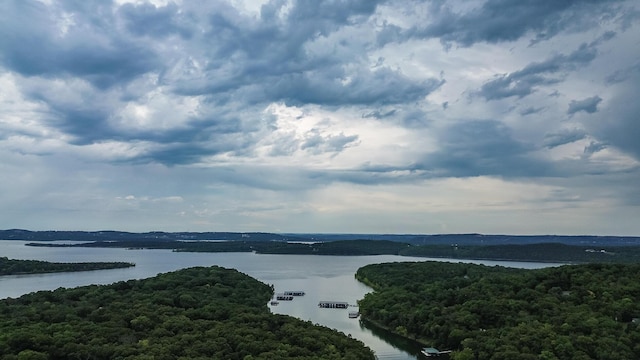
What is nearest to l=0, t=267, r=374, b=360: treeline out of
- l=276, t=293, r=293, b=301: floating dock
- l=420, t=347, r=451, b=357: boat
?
l=420, t=347, r=451, b=357: boat

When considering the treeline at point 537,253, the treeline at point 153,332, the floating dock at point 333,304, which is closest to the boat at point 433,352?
the treeline at point 153,332

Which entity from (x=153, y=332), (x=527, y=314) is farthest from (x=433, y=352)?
(x=153, y=332)

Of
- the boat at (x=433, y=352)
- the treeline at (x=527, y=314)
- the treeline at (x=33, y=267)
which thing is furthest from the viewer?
the treeline at (x=33, y=267)

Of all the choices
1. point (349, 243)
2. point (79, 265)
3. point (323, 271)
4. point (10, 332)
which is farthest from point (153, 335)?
point (349, 243)

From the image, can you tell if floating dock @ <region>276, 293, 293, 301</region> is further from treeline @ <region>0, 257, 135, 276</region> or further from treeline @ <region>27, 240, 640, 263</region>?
treeline @ <region>27, 240, 640, 263</region>

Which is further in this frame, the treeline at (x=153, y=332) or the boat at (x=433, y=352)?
the boat at (x=433, y=352)

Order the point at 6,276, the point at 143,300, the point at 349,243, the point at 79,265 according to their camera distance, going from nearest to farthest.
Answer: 1. the point at 143,300
2. the point at 6,276
3. the point at 79,265
4. the point at 349,243

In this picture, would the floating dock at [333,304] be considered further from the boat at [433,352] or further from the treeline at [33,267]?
the treeline at [33,267]

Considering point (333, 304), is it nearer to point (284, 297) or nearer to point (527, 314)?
point (284, 297)

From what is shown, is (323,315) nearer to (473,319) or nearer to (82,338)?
(473,319)
